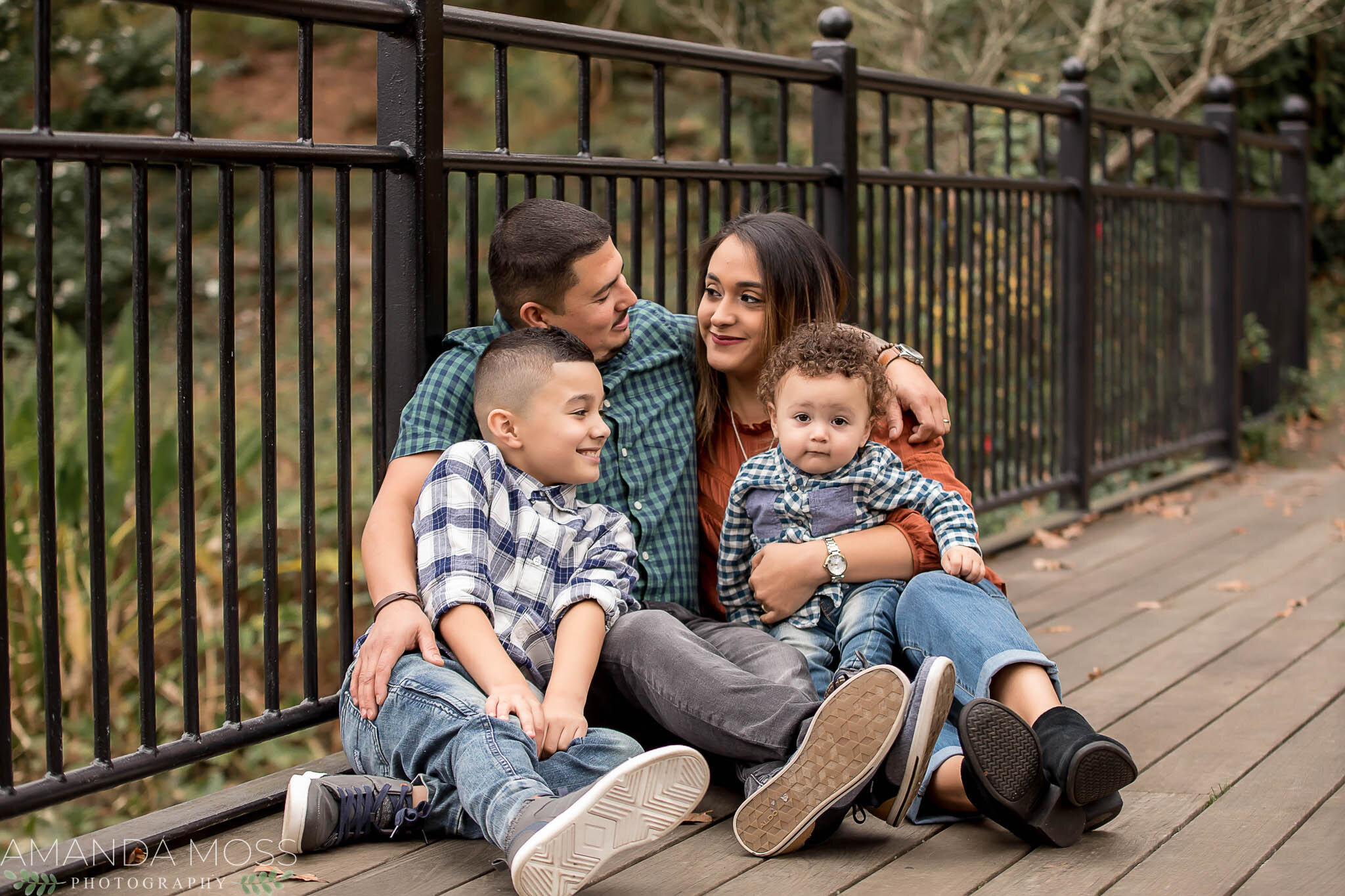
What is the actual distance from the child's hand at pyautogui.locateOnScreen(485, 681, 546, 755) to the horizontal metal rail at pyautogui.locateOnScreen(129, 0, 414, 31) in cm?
114

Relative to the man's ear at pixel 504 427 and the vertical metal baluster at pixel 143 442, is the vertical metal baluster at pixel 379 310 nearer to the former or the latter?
the man's ear at pixel 504 427

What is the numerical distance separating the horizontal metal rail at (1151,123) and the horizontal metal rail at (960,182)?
333 millimetres

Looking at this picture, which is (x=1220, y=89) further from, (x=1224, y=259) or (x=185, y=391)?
(x=185, y=391)

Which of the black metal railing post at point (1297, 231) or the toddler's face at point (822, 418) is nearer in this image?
the toddler's face at point (822, 418)

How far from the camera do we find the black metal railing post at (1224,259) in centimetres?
640

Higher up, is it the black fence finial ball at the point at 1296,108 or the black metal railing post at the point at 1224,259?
the black fence finial ball at the point at 1296,108

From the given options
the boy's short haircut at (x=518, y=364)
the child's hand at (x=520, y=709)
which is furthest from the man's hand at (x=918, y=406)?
the child's hand at (x=520, y=709)

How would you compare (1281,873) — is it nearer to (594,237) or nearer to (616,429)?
(616,429)

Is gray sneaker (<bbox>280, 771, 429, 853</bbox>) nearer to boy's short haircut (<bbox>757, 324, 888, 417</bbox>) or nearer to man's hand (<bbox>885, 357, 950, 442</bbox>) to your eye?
boy's short haircut (<bbox>757, 324, 888, 417</bbox>)

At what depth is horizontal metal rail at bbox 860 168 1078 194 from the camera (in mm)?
4105

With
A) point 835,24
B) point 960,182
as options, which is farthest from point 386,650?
point 960,182

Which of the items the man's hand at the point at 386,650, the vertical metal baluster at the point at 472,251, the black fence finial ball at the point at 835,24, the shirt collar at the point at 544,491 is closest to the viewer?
the man's hand at the point at 386,650

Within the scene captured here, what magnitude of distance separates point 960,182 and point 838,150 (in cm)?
77

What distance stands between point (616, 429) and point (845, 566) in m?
0.52
